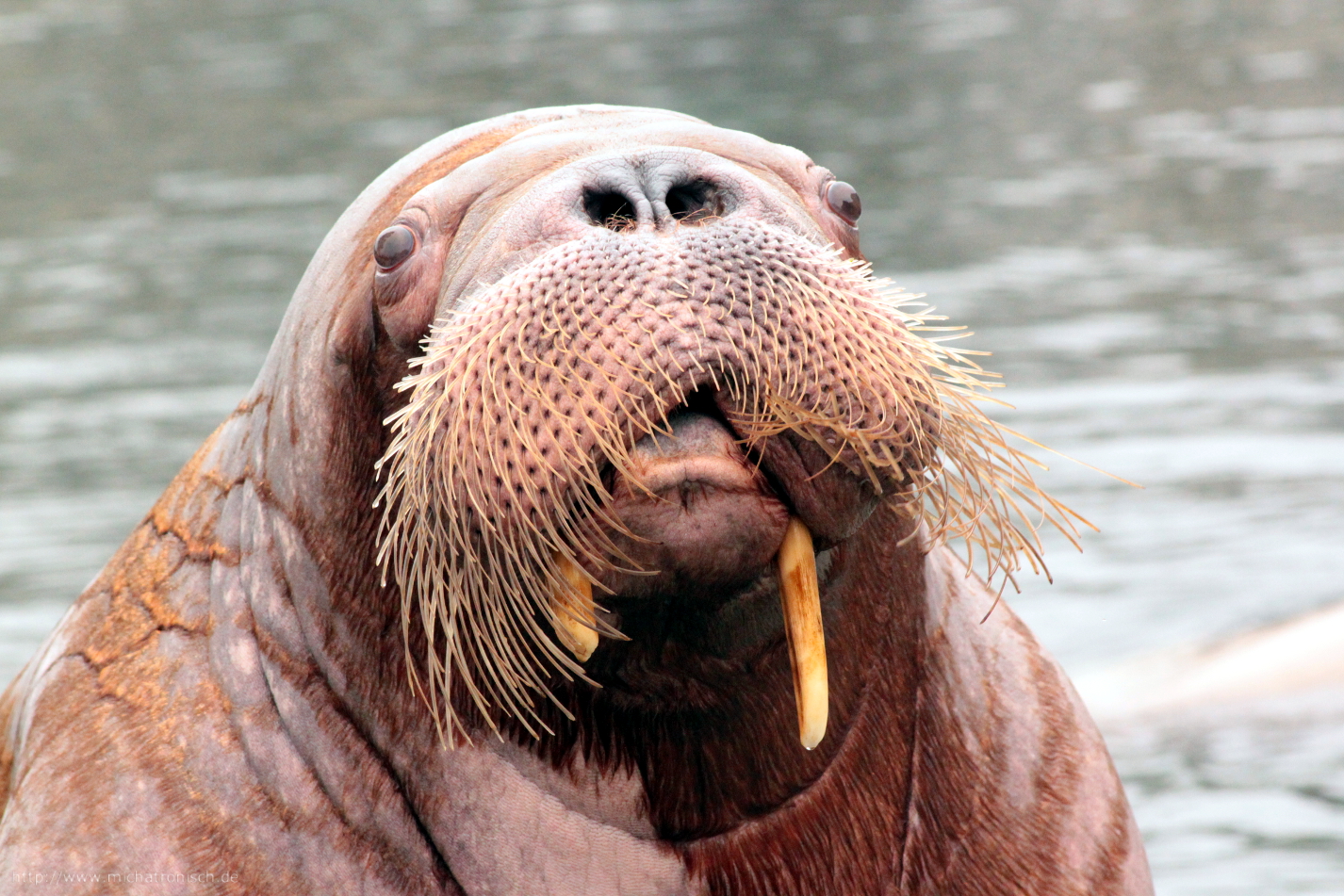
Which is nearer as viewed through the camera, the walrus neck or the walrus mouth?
the walrus mouth

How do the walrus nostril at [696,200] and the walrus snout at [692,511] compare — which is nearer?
the walrus snout at [692,511]

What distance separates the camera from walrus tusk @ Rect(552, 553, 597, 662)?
3135 mm

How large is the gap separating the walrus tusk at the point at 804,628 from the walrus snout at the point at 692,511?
0.07 m

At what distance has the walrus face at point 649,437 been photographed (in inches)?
120

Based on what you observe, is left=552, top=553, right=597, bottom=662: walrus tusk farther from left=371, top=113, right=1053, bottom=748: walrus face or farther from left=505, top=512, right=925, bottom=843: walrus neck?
left=505, top=512, right=925, bottom=843: walrus neck

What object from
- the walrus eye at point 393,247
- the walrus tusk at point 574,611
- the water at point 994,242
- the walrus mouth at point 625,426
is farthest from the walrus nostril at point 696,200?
the water at point 994,242

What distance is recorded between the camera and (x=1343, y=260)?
1500 cm

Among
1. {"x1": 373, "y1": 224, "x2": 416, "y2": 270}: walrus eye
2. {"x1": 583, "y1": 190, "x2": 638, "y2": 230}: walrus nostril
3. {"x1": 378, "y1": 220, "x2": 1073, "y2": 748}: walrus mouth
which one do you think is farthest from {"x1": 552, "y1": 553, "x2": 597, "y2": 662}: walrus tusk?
{"x1": 373, "y1": 224, "x2": 416, "y2": 270}: walrus eye

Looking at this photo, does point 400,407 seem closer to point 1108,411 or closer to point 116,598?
point 116,598

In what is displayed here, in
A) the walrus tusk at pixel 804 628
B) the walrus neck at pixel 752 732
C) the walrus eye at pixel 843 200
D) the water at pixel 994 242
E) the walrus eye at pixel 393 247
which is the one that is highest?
the walrus eye at pixel 393 247

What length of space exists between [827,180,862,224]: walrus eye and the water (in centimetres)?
358

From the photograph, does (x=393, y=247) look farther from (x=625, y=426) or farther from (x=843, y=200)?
(x=843, y=200)

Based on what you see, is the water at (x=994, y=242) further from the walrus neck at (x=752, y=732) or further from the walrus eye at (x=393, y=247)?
the walrus eye at (x=393, y=247)

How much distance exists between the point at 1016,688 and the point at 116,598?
6.41 ft
